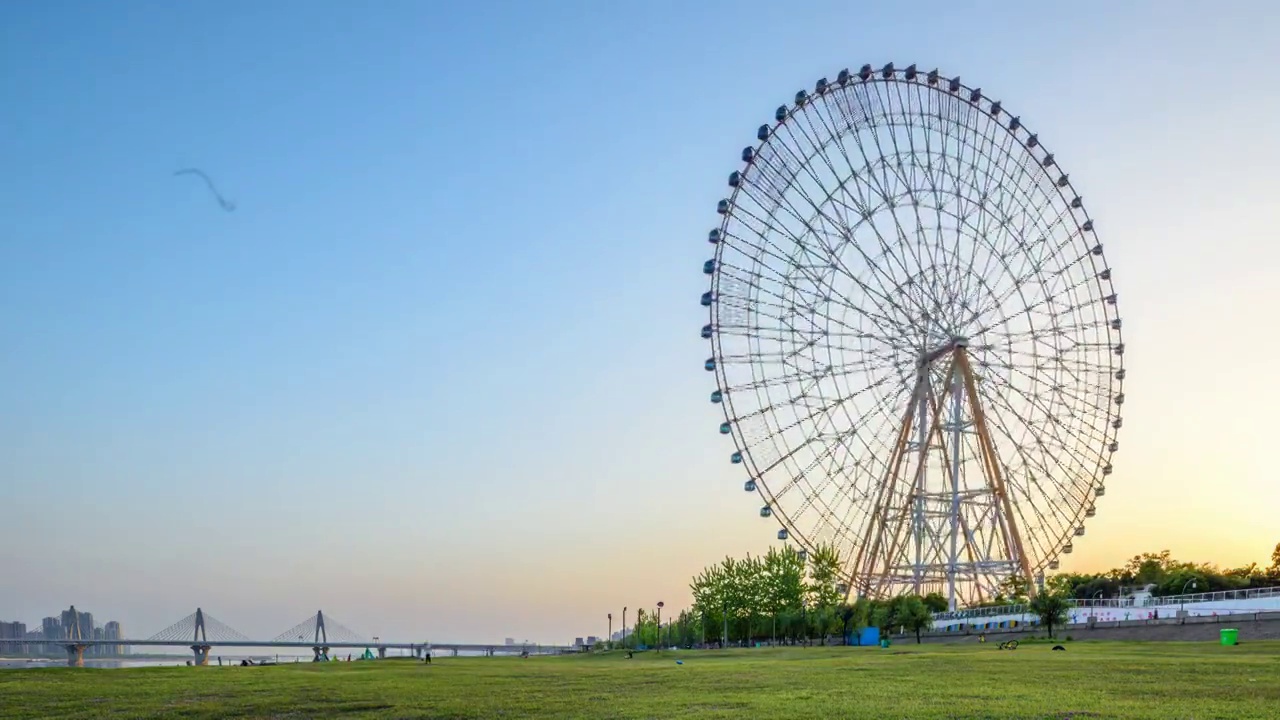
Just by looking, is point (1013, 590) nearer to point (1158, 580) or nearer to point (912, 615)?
point (912, 615)

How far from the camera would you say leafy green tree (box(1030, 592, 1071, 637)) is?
6650cm

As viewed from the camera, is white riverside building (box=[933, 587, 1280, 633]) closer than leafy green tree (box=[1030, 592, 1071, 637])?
No

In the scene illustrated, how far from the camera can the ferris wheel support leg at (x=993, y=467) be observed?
69.9 metres

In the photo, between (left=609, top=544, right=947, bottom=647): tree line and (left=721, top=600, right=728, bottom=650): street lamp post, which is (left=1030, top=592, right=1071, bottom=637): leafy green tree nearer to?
(left=609, top=544, right=947, bottom=647): tree line

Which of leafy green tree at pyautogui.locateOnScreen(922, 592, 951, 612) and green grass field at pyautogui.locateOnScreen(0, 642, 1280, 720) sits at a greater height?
green grass field at pyautogui.locateOnScreen(0, 642, 1280, 720)

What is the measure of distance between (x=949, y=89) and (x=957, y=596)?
30.8 metres

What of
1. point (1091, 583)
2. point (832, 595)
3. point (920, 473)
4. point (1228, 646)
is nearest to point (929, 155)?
point (920, 473)

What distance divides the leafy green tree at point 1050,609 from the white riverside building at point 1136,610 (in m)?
3.31

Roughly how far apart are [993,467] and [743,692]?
160 feet

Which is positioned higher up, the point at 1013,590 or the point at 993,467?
the point at 993,467

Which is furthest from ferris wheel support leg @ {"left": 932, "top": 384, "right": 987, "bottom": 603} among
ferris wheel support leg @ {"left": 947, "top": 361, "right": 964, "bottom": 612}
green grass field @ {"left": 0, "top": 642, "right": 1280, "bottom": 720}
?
green grass field @ {"left": 0, "top": 642, "right": 1280, "bottom": 720}

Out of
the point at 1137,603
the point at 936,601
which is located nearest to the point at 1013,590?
the point at 936,601

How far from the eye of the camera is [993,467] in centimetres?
7212

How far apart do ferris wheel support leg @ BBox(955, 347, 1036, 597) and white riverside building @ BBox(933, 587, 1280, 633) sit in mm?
3037
